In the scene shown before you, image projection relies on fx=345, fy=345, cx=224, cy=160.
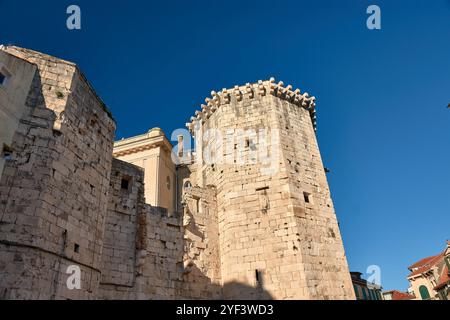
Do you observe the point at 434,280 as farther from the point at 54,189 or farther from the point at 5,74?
the point at 5,74

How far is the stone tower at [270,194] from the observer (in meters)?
10.4

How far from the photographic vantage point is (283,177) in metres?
11.8

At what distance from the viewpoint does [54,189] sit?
760 cm

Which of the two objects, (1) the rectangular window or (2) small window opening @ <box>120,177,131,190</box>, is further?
(2) small window opening @ <box>120,177,131,190</box>

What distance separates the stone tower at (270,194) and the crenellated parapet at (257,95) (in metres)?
0.04

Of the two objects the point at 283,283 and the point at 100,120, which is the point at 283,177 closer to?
the point at 283,283

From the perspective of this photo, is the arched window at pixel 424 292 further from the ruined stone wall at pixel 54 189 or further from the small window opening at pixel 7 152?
the small window opening at pixel 7 152

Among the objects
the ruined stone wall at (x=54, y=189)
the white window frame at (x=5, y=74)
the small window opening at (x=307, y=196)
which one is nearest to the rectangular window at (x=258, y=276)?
the small window opening at (x=307, y=196)

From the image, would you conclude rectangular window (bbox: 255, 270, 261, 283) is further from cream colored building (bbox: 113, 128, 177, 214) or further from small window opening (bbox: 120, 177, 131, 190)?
cream colored building (bbox: 113, 128, 177, 214)

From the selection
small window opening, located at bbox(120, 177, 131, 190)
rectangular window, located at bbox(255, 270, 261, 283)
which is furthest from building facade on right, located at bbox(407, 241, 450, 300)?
small window opening, located at bbox(120, 177, 131, 190)

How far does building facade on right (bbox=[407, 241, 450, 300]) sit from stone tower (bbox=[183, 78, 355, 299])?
1748 centimetres

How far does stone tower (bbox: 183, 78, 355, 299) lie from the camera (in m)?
10.4

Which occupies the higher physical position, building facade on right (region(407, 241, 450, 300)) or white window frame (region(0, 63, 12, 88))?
white window frame (region(0, 63, 12, 88))

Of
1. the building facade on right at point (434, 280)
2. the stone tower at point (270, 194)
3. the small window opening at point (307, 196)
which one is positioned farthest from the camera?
the building facade on right at point (434, 280)
